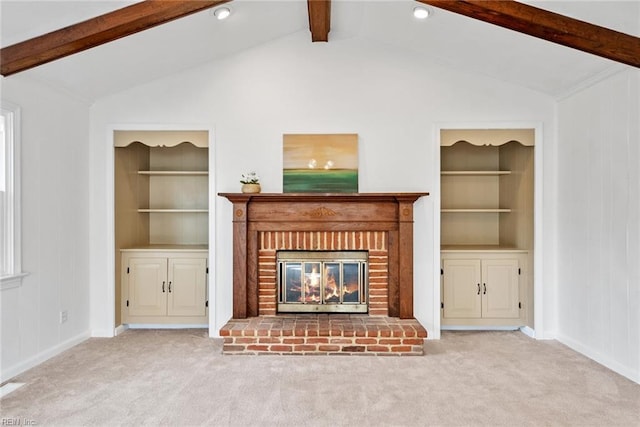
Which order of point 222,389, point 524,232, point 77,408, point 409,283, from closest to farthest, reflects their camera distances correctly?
point 77,408
point 222,389
point 409,283
point 524,232

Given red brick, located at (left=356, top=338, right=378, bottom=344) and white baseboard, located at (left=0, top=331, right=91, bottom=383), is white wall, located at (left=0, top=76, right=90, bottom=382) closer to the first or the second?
white baseboard, located at (left=0, top=331, right=91, bottom=383)

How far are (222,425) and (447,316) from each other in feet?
9.40

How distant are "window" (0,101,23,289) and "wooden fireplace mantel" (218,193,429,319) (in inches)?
66.3

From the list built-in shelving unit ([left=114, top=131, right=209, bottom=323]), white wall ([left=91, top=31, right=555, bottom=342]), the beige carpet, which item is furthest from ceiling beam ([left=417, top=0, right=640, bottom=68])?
built-in shelving unit ([left=114, top=131, right=209, bottom=323])

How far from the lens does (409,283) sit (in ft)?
13.9

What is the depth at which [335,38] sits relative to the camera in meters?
4.49

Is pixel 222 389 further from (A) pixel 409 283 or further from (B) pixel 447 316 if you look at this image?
(B) pixel 447 316

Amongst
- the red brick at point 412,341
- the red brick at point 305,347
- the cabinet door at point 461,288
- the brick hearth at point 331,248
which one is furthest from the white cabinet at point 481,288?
the red brick at point 305,347

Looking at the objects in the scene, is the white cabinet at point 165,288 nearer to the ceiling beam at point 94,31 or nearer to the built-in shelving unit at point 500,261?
the ceiling beam at point 94,31

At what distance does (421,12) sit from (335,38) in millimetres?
1133

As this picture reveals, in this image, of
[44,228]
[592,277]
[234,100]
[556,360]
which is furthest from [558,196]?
[44,228]

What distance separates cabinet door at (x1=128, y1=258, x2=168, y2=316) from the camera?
4.65 meters

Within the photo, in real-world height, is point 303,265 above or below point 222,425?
above

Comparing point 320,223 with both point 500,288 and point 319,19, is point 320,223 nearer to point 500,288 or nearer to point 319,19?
point 319,19
